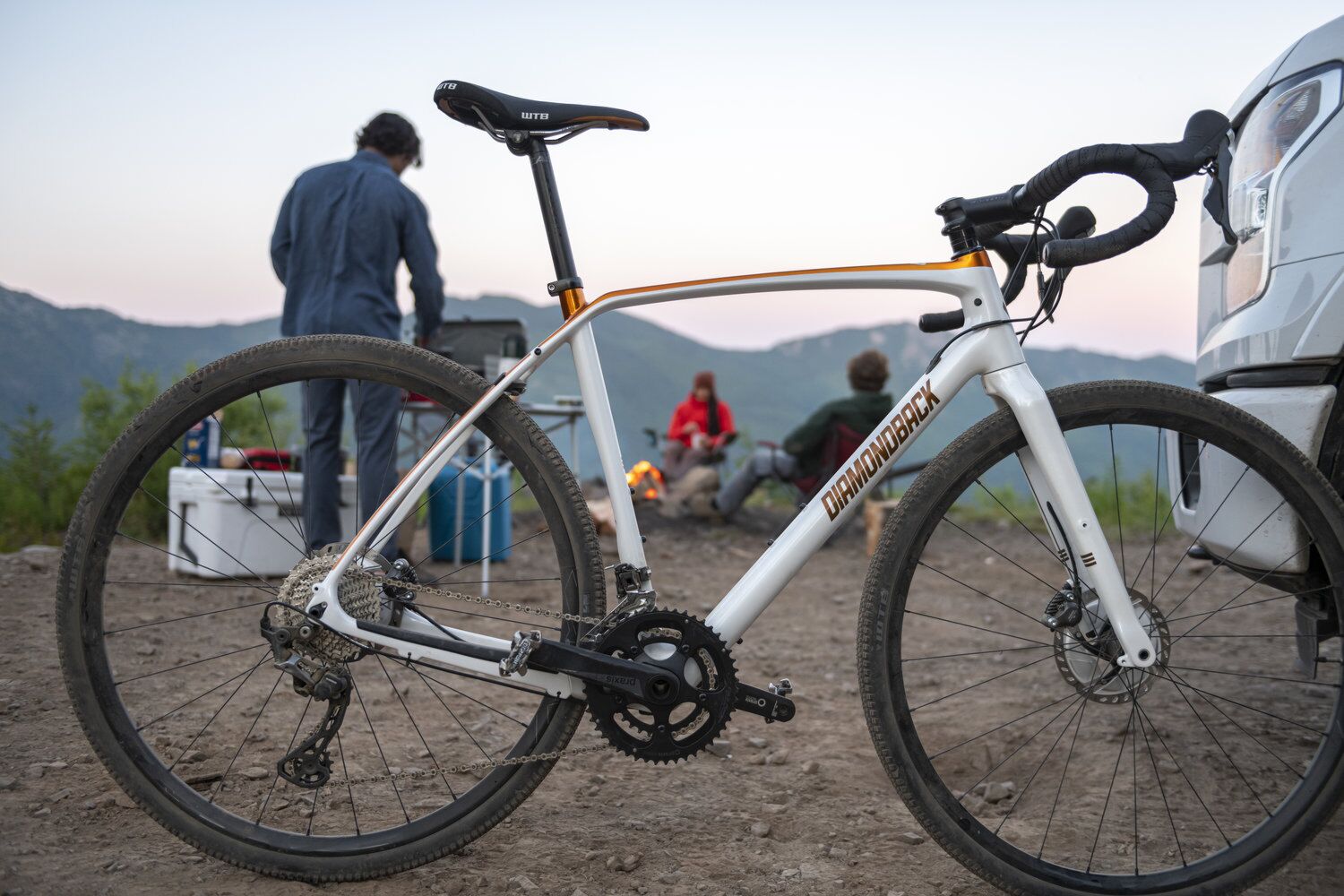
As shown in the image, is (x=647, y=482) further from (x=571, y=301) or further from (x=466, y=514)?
(x=571, y=301)

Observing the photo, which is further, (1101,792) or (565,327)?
(1101,792)

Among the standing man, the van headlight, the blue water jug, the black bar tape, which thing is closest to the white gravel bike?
the black bar tape

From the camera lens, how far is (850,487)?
1947mm

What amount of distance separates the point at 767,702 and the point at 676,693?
0.19m

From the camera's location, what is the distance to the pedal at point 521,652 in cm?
183

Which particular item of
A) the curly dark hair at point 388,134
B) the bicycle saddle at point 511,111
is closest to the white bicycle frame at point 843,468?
the bicycle saddle at point 511,111

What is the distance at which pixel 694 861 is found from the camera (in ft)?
6.69

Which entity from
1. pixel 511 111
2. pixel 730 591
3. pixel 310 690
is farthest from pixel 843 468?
pixel 310 690

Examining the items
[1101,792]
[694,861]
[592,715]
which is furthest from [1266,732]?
[592,715]

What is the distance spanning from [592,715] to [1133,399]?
1278 mm

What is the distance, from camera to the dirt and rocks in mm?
1887

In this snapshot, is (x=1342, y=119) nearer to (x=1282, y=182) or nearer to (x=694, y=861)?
(x=1282, y=182)

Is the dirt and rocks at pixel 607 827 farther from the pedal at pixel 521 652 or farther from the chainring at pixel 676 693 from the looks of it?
the pedal at pixel 521 652

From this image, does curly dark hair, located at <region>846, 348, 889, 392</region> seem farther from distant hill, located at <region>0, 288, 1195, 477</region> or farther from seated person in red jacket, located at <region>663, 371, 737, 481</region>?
seated person in red jacket, located at <region>663, 371, 737, 481</region>
